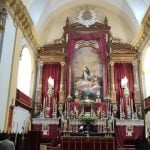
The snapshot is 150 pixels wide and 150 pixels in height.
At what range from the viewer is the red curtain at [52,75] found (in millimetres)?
13695

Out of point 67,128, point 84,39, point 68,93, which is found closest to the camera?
point 67,128

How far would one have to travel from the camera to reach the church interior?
11.6 m

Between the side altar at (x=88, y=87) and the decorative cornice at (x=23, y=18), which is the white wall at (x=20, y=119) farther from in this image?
the decorative cornice at (x=23, y=18)

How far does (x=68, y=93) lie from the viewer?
43.8 feet

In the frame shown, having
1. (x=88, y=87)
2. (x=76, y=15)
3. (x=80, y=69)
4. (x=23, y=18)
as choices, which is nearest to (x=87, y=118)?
(x=88, y=87)

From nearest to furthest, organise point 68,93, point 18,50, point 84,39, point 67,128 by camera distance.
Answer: point 18,50 → point 67,128 → point 68,93 → point 84,39

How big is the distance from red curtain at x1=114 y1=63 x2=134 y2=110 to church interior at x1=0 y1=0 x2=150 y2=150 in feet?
0.17

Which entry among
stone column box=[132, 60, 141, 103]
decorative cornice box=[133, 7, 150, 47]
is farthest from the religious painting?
decorative cornice box=[133, 7, 150, 47]

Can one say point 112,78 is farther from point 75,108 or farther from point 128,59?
point 75,108

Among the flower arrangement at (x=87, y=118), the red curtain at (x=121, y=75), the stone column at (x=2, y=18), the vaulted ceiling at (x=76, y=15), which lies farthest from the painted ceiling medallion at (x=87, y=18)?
the stone column at (x=2, y=18)

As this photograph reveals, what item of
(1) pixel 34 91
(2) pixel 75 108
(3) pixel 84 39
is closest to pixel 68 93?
(2) pixel 75 108

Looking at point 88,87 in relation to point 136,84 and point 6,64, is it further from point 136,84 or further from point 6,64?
point 6,64

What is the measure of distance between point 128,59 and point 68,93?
12.6 ft

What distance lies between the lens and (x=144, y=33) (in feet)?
41.5
